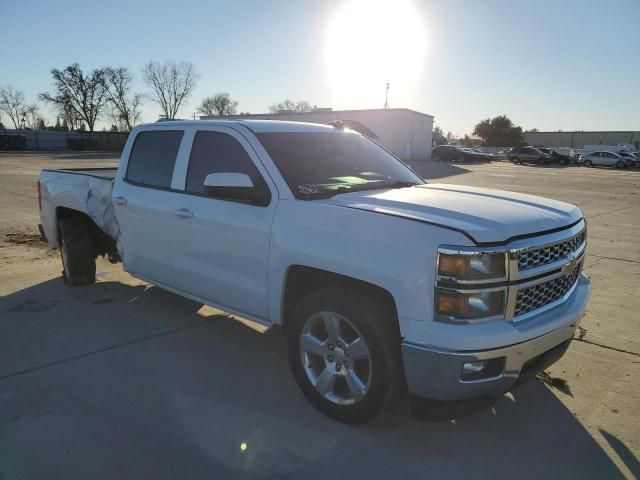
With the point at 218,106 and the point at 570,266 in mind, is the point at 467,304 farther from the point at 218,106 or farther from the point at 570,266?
the point at 218,106

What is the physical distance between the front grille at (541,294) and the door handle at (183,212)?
2.48m

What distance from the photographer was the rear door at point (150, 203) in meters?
4.24

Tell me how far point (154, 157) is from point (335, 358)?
2639mm

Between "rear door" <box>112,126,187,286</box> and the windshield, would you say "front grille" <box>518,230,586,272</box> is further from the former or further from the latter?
"rear door" <box>112,126,187,286</box>

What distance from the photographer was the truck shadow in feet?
9.05

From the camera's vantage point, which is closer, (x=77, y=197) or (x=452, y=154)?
(x=77, y=197)

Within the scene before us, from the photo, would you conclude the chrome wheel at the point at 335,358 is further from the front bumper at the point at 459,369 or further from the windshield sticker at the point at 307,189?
the windshield sticker at the point at 307,189

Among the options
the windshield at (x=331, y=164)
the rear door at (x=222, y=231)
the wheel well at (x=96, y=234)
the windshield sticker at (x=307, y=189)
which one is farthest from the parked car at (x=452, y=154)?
the windshield sticker at (x=307, y=189)

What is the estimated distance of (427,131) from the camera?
52562 mm

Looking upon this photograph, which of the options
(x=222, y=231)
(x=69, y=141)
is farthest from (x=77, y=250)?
(x=69, y=141)

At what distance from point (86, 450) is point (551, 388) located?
317 centimetres

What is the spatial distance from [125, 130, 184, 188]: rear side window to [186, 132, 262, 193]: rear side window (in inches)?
11.4

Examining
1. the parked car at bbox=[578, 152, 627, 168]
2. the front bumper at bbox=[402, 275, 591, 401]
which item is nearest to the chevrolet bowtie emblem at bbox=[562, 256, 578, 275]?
the front bumper at bbox=[402, 275, 591, 401]

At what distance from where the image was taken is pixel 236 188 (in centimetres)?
337
